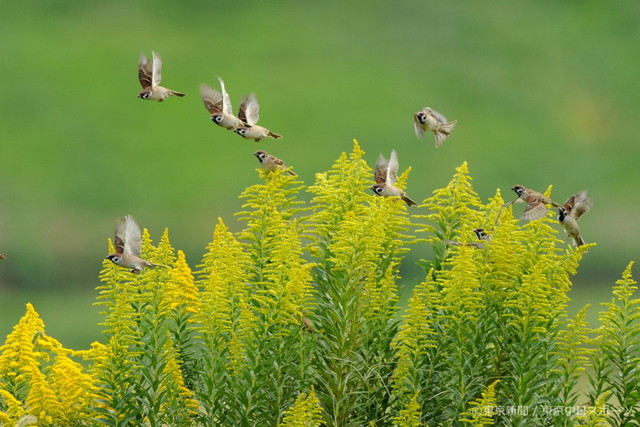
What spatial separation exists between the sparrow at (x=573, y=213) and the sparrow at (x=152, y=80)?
14.2ft

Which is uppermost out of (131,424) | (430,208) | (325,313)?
(430,208)

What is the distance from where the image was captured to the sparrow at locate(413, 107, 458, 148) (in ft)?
38.0

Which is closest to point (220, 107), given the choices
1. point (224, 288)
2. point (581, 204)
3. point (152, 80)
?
point (152, 80)

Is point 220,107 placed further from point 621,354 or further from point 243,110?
point 621,354

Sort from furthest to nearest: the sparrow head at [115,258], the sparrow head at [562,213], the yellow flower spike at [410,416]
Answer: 1. the sparrow head at [562,213]
2. the sparrow head at [115,258]
3. the yellow flower spike at [410,416]

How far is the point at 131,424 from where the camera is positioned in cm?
1031

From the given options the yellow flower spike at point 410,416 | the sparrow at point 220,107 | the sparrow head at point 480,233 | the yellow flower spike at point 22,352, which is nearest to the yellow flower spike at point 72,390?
the yellow flower spike at point 22,352

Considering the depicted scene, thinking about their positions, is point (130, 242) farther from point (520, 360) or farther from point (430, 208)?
point (520, 360)

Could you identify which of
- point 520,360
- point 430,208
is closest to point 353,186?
point 430,208

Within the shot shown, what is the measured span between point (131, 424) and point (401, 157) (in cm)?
2839

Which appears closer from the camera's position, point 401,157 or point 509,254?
point 509,254

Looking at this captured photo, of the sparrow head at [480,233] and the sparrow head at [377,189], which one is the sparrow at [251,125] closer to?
the sparrow head at [377,189]

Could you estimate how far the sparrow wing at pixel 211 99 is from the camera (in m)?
12.0

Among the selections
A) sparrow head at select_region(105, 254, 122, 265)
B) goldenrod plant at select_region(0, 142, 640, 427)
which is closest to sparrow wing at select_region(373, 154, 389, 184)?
goldenrod plant at select_region(0, 142, 640, 427)
